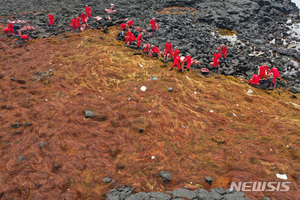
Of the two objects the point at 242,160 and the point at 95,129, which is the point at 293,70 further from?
the point at 95,129

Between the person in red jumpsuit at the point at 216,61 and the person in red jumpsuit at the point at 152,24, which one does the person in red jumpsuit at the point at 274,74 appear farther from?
the person in red jumpsuit at the point at 152,24

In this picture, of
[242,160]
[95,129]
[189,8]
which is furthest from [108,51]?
[189,8]

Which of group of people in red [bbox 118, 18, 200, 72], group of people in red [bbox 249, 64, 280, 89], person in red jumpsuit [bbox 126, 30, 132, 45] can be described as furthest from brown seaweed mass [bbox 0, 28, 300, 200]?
person in red jumpsuit [bbox 126, 30, 132, 45]

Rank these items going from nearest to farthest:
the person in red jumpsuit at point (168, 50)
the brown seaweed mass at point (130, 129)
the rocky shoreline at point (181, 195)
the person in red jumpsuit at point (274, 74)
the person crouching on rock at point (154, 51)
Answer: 1. the rocky shoreline at point (181, 195)
2. the brown seaweed mass at point (130, 129)
3. the person in red jumpsuit at point (274, 74)
4. the person in red jumpsuit at point (168, 50)
5. the person crouching on rock at point (154, 51)

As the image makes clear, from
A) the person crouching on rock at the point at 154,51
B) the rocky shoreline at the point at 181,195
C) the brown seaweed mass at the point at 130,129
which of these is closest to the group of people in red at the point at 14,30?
the brown seaweed mass at the point at 130,129

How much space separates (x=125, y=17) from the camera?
18750 mm

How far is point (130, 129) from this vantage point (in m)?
7.61

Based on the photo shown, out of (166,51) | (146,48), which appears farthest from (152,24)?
(166,51)

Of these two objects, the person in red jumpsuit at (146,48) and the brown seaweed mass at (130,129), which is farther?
the person in red jumpsuit at (146,48)

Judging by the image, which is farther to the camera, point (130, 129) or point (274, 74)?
point (274, 74)

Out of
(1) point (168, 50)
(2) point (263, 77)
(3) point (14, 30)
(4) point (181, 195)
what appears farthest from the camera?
(3) point (14, 30)

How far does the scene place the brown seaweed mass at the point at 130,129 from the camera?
5.82 metres

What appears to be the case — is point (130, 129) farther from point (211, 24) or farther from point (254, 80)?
point (211, 24)

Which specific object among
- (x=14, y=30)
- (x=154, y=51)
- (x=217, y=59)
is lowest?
(x=14, y=30)
